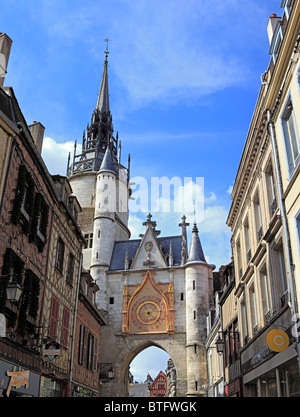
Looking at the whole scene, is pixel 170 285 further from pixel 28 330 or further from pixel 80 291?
pixel 28 330

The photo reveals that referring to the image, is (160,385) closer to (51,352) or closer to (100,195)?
(100,195)

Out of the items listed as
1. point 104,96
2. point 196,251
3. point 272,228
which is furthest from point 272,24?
point 104,96

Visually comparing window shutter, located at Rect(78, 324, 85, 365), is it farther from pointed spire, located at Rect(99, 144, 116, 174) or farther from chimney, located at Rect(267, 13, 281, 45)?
pointed spire, located at Rect(99, 144, 116, 174)

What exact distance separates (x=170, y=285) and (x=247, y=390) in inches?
771

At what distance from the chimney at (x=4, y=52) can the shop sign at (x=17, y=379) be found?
22.3 ft

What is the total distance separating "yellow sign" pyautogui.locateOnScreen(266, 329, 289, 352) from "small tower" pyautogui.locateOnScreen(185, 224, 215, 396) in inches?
844

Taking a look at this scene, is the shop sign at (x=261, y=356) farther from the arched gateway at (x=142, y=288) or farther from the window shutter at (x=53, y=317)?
the arched gateway at (x=142, y=288)

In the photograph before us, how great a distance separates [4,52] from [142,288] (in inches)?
937

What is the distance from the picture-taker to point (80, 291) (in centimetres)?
1577

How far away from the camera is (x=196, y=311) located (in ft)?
99.7

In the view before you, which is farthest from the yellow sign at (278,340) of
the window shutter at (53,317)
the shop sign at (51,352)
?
the window shutter at (53,317)

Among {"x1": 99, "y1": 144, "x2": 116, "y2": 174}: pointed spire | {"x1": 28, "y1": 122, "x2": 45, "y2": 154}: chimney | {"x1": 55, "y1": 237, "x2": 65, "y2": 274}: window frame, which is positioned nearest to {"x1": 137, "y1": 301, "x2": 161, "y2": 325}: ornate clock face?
{"x1": 99, "y1": 144, "x2": 116, "y2": 174}: pointed spire

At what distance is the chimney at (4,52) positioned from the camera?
10.9 metres

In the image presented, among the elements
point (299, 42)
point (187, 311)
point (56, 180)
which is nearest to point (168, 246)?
point (187, 311)
